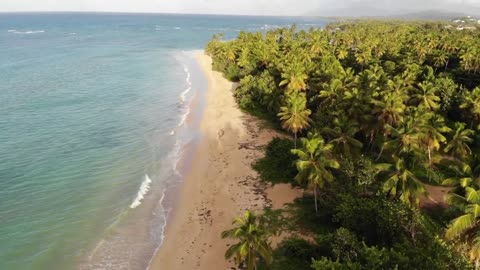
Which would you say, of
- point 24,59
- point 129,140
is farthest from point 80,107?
point 24,59

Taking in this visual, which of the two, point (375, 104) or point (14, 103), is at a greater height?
point (375, 104)

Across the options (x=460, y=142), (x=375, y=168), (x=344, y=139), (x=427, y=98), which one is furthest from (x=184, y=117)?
(x=460, y=142)

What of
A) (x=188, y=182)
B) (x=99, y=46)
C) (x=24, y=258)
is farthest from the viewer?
(x=99, y=46)

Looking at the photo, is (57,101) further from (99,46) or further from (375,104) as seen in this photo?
(99,46)

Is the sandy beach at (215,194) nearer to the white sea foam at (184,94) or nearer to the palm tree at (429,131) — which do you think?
the palm tree at (429,131)

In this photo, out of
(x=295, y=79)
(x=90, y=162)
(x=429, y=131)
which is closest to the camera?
(x=429, y=131)

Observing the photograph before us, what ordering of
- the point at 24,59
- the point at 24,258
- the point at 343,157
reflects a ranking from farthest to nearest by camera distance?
the point at 24,59 < the point at 343,157 < the point at 24,258

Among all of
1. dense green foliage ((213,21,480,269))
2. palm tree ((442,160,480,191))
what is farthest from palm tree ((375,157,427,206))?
palm tree ((442,160,480,191))

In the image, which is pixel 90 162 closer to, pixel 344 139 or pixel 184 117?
pixel 184 117
